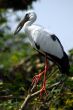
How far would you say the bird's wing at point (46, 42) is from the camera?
38.7 feet

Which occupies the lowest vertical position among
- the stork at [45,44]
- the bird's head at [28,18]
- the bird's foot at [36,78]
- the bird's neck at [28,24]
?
the bird's foot at [36,78]

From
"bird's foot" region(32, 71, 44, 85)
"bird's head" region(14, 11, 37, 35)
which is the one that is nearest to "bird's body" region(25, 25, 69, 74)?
"bird's head" region(14, 11, 37, 35)

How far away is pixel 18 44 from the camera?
90.1ft

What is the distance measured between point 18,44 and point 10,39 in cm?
162

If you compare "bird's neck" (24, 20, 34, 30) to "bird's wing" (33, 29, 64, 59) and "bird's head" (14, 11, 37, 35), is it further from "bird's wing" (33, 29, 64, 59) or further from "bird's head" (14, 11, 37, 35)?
"bird's wing" (33, 29, 64, 59)

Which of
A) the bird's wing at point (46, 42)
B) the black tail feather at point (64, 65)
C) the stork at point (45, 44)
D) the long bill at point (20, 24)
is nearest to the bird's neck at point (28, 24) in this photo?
the stork at point (45, 44)

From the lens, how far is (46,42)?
11938mm

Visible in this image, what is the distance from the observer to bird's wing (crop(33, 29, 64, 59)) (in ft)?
38.7

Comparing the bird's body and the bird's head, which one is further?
the bird's head

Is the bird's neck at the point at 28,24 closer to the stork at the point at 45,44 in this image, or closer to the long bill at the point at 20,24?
the stork at the point at 45,44

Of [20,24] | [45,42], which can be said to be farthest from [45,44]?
[20,24]

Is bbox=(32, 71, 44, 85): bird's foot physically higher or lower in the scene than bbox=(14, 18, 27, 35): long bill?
lower

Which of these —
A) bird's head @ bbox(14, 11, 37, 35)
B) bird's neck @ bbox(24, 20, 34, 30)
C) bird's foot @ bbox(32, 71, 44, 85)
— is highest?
bird's head @ bbox(14, 11, 37, 35)

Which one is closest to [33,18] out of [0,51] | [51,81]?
[51,81]
